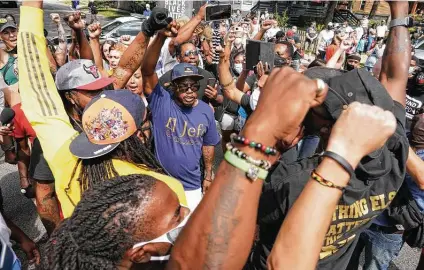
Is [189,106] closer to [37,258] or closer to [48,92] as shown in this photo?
[48,92]

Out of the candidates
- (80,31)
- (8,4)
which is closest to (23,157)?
(80,31)

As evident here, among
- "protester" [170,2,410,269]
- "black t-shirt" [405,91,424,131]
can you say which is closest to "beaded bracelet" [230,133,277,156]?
"protester" [170,2,410,269]

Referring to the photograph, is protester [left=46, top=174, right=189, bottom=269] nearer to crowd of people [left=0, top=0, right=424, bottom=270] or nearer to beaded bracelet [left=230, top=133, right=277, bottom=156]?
crowd of people [left=0, top=0, right=424, bottom=270]

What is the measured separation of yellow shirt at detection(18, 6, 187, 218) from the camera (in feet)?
5.66

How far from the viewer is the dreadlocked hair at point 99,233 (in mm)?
1129

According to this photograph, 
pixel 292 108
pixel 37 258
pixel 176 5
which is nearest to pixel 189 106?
pixel 37 258

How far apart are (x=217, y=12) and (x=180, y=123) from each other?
188 cm

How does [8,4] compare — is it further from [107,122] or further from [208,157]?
[107,122]

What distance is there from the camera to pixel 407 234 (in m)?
2.44

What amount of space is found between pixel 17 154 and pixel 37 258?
1.30 meters

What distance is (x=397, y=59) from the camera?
6.01 ft

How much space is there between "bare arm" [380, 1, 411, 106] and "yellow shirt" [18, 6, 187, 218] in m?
1.40

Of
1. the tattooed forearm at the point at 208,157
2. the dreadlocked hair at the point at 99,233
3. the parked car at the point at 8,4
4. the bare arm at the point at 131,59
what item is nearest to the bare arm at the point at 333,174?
the dreadlocked hair at the point at 99,233

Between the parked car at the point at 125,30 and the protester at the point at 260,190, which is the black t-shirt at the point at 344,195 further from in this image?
the parked car at the point at 125,30
